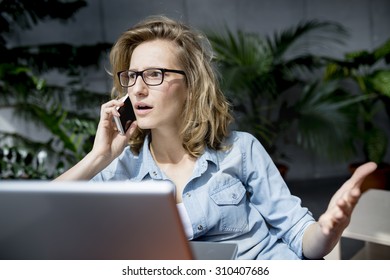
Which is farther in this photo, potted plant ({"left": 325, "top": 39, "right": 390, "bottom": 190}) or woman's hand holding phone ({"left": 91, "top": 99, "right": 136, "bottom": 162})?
potted plant ({"left": 325, "top": 39, "right": 390, "bottom": 190})

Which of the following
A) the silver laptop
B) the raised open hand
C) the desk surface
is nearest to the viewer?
the silver laptop

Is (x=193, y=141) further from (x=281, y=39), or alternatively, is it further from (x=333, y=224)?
(x=281, y=39)

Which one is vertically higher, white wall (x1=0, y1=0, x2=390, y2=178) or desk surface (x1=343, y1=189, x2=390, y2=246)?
white wall (x1=0, y1=0, x2=390, y2=178)

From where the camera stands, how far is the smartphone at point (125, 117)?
1004 millimetres

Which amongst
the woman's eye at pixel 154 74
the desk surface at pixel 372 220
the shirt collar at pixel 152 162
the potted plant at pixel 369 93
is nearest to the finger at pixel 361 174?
the shirt collar at pixel 152 162

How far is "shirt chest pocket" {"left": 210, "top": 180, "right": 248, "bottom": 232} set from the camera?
0.99 m

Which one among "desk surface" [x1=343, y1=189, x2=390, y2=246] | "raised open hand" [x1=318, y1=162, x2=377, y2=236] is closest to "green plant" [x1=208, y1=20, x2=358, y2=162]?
"desk surface" [x1=343, y1=189, x2=390, y2=246]

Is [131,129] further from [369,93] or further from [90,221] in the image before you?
[369,93]

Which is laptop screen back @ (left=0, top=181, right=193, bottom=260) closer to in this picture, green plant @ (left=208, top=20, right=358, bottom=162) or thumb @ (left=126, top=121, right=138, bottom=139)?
thumb @ (left=126, top=121, right=138, bottom=139)

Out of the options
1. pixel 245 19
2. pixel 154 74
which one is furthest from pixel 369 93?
pixel 154 74

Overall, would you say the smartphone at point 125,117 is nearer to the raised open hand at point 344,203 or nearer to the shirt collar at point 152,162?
the shirt collar at point 152,162

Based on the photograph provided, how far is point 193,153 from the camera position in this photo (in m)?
1.04

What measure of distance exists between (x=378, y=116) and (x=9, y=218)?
2.79 metres

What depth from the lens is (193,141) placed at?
104 cm
